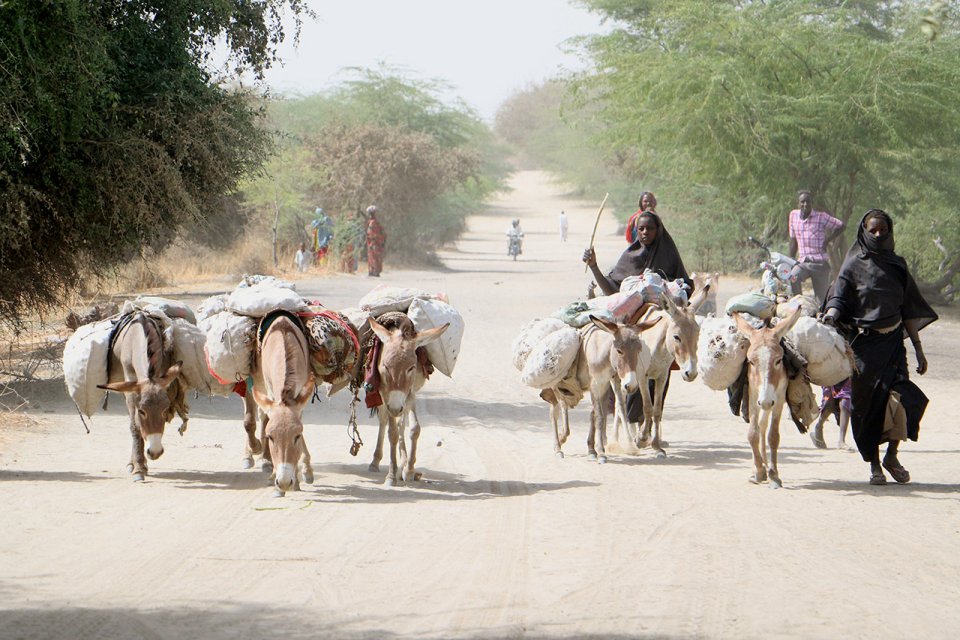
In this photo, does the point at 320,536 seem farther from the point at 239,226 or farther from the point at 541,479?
the point at 239,226

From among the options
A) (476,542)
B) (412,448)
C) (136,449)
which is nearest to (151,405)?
(136,449)

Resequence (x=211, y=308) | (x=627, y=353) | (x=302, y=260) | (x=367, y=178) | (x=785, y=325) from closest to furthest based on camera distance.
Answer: (x=785, y=325) < (x=627, y=353) < (x=211, y=308) < (x=302, y=260) < (x=367, y=178)

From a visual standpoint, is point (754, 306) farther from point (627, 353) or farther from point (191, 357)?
point (191, 357)

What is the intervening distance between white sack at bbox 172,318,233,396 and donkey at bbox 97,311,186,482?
0.10 metres

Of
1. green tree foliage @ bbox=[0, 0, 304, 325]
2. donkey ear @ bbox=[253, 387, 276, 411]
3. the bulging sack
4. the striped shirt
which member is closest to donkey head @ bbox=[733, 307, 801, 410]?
the bulging sack

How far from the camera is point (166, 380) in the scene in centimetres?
902

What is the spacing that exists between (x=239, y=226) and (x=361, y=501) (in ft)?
80.5

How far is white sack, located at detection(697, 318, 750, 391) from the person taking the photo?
9086 mm

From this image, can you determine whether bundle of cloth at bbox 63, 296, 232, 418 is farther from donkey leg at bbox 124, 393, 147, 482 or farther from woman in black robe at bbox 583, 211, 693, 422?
woman in black robe at bbox 583, 211, 693, 422

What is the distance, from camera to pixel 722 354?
358 inches

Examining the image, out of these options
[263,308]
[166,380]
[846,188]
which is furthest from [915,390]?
[846,188]

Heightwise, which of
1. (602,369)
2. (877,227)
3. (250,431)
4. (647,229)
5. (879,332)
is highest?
(877,227)

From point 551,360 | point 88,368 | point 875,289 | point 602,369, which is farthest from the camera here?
point 551,360

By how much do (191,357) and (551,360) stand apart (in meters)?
3.09
